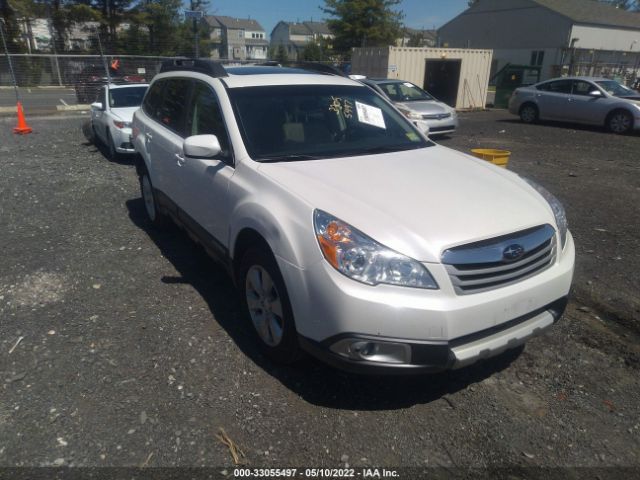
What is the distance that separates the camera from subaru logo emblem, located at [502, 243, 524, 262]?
252cm

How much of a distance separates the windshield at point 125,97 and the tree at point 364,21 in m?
31.5

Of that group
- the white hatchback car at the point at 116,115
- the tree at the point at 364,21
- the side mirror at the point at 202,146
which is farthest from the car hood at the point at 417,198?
the tree at the point at 364,21

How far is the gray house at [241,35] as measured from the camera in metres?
87.3

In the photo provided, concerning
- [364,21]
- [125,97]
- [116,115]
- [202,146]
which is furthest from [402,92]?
[364,21]

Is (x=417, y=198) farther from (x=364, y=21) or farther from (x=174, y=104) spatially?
(x=364, y=21)

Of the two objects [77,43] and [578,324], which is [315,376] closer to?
[578,324]

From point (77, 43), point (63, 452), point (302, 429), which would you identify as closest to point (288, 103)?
point (302, 429)

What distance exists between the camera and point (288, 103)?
12.0 feet

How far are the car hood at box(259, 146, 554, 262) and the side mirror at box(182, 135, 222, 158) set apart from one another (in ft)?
1.30

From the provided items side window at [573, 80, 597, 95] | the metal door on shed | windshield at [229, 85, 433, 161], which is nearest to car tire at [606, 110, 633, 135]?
side window at [573, 80, 597, 95]

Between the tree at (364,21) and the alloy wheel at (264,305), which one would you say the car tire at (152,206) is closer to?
the alloy wheel at (264,305)

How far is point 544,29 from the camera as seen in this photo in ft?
139

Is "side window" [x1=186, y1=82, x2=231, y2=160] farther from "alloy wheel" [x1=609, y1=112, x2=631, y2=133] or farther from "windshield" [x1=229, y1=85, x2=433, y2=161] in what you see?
"alloy wheel" [x1=609, y1=112, x2=631, y2=133]

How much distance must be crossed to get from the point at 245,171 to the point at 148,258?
220 centimetres
